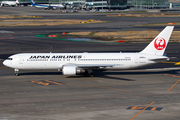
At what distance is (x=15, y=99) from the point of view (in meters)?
34.4

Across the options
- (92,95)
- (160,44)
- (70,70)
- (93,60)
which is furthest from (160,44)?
(92,95)

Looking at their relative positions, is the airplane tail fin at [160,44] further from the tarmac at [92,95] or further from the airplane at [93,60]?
the tarmac at [92,95]

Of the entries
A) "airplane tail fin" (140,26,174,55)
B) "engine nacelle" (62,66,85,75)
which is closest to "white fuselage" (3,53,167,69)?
"airplane tail fin" (140,26,174,55)

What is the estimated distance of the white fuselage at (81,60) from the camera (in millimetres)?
46469

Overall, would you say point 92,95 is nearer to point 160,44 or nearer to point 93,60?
point 93,60

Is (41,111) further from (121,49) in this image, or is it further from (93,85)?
(121,49)

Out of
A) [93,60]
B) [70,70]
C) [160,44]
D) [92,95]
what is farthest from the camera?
[160,44]

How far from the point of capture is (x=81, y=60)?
46812 millimetres

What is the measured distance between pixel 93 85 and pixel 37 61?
12.3 metres

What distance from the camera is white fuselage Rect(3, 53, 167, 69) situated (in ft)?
152

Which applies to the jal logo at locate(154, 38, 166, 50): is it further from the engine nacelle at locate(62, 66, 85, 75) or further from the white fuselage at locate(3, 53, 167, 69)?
the engine nacelle at locate(62, 66, 85, 75)

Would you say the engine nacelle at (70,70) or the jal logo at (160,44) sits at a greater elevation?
the jal logo at (160,44)

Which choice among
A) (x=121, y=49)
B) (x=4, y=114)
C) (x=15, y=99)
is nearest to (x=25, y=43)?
(x=121, y=49)

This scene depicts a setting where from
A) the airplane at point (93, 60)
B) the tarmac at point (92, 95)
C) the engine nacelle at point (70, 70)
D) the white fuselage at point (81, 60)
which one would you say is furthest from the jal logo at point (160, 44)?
the engine nacelle at point (70, 70)
